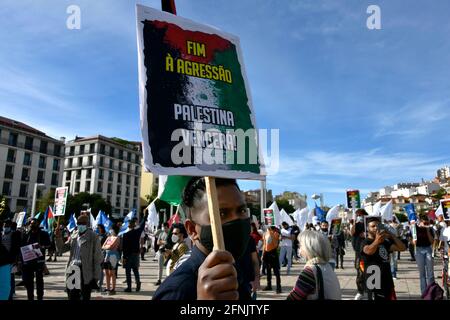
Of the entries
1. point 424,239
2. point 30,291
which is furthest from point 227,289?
point 424,239

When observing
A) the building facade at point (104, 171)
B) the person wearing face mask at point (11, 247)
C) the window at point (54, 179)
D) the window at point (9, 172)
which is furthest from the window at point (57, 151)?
the person wearing face mask at point (11, 247)

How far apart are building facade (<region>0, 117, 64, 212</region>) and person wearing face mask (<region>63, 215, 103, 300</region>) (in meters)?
55.2

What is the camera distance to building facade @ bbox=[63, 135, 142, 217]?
231ft

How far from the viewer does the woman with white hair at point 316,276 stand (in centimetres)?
295

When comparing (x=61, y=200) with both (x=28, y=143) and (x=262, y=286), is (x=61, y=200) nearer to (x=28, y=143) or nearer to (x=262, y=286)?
(x=262, y=286)

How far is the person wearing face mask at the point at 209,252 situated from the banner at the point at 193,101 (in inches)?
8.2

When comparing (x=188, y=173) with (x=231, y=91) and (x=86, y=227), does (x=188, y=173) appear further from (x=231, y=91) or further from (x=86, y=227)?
(x=86, y=227)

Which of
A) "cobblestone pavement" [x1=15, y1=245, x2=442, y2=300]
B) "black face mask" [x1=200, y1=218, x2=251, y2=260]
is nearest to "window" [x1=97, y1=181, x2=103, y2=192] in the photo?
"cobblestone pavement" [x1=15, y1=245, x2=442, y2=300]

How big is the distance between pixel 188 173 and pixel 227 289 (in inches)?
24.5

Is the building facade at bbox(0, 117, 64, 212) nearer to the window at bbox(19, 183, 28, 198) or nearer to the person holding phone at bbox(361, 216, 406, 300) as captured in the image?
the window at bbox(19, 183, 28, 198)

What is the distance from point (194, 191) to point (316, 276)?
1.49m

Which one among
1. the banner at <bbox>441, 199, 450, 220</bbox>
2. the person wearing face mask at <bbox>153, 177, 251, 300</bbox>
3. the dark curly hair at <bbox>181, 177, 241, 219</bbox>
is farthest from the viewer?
the banner at <bbox>441, 199, 450, 220</bbox>

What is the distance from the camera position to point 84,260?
629 centimetres

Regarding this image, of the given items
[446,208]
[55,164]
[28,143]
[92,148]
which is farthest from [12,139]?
[446,208]
